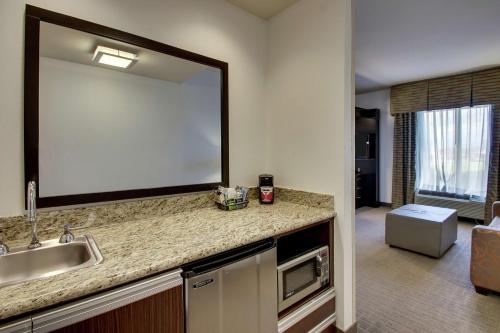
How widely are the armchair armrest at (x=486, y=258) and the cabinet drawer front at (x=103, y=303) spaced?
2.56 metres

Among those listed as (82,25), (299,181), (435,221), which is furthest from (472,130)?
(82,25)

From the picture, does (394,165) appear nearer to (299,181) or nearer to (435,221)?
(435,221)

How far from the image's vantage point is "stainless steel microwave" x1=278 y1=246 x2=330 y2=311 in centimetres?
140

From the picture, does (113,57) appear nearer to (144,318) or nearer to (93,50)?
(93,50)

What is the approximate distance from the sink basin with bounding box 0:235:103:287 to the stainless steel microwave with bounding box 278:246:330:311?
937mm

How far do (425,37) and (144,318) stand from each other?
3.76m

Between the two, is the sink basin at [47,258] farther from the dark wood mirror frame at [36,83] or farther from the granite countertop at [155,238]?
the dark wood mirror frame at [36,83]

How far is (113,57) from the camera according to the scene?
144 cm

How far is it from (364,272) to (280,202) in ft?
4.65

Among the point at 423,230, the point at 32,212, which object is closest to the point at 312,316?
the point at 32,212

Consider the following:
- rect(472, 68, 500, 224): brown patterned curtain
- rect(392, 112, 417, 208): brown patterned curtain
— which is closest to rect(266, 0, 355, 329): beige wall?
rect(472, 68, 500, 224): brown patterned curtain

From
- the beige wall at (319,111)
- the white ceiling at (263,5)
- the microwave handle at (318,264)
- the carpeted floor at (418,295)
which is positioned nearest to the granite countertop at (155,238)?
the beige wall at (319,111)

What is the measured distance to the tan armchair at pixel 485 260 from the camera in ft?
6.84

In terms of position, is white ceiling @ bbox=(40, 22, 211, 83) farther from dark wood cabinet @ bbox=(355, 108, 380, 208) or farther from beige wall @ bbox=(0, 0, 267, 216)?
dark wood cabinet @ bbox=(355, 108, 380, 208)
